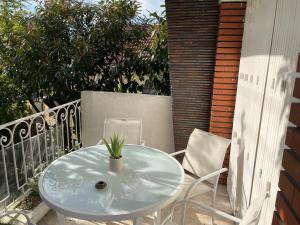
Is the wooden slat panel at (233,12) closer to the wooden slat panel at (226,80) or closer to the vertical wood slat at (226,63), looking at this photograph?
the vertical wood slat at (226,63)

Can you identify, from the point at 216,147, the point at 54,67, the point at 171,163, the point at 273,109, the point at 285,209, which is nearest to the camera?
the point at 285,209

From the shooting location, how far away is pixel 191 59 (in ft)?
11.6

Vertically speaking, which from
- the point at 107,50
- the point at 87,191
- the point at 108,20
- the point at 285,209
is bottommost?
the point at 87,191

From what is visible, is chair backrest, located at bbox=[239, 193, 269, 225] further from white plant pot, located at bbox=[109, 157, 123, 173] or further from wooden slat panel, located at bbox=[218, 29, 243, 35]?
wooden slat panel, located at bbox=[218, 29, 243, 35]

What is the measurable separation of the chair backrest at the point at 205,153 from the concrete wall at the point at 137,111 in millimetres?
1035

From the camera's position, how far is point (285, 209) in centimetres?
129

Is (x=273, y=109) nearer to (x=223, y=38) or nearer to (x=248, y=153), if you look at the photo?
(x=248, y=153)

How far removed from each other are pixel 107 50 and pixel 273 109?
120 inches

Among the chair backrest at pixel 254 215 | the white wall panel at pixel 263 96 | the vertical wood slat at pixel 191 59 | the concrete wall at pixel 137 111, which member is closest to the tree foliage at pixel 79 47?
the concrete wall at pixel 137 111

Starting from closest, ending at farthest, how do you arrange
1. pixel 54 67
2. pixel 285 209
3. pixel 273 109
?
1. pixel 285 209
2. pixel 273 109
3. pixel 54 67

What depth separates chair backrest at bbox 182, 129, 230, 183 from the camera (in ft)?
9.00

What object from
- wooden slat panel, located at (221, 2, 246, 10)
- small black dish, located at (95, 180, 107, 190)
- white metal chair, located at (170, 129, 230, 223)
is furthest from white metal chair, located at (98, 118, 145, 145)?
wooden slat panel, located at (221, 2, 246, 10)

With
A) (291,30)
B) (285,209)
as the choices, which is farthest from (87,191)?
(291,30)

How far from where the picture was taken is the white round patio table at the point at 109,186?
1.71 meters
